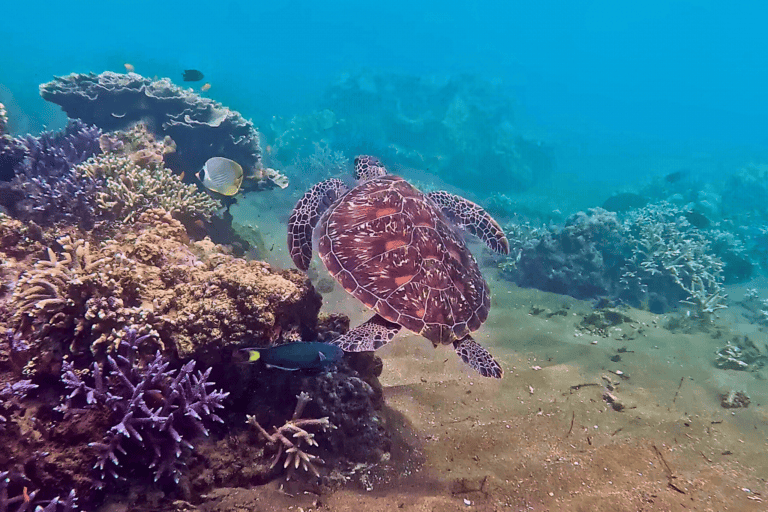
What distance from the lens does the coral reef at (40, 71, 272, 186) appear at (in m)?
8.03

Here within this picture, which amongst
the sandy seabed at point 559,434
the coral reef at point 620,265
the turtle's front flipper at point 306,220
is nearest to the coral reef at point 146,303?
the turtle's front flipper at point 306,220

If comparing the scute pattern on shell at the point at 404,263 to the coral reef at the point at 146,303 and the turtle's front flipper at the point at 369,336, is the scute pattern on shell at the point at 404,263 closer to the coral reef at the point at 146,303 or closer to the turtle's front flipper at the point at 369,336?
the turtle's front flipper at the point at 369,336

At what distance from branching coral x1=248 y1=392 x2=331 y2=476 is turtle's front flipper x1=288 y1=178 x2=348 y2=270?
6.28ft

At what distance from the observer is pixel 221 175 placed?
6.09 m

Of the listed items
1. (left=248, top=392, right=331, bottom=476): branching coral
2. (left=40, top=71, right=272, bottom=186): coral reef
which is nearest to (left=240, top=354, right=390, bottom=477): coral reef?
(left=248, top=392, right=331, bottom=476): branching coral

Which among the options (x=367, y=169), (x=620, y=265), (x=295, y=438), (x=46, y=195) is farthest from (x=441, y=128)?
(x=295, y=438)

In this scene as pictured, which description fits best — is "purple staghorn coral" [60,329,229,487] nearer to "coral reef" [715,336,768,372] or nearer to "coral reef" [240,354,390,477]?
"coral reef" [240,354,390,477]

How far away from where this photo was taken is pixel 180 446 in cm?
271

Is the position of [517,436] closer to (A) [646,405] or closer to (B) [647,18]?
(A) [646,405]

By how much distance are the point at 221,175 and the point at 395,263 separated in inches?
161

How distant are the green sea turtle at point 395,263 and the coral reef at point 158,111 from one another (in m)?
5.13

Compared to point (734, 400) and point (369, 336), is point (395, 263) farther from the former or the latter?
point (734, 400)

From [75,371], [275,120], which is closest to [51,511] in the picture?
[75,371]

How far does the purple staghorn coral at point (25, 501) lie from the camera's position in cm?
208
